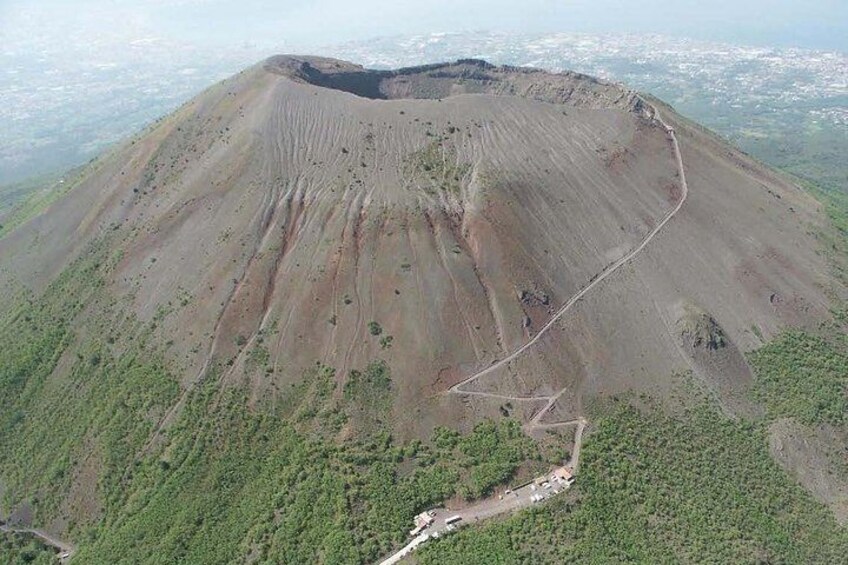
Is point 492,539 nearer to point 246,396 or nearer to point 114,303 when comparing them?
point 246,396

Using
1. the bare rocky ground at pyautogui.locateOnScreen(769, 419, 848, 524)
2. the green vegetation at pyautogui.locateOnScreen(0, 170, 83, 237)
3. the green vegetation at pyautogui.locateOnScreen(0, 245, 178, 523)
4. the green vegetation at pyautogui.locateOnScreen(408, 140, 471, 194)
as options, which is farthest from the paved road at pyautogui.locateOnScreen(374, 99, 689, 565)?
the green vegetation at pyautogui.locateOnScreen(0, 170, 83, 237)

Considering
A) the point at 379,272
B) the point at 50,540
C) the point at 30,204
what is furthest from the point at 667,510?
the point at 30,204

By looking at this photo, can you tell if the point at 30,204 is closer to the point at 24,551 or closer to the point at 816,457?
the point at 24,551

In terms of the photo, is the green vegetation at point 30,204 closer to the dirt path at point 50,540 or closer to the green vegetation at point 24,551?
the dirt path at point 50,540

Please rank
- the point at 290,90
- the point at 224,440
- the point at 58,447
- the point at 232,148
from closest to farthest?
the point at 224,440, the point at 58,447, the point at 232,148, the point at 290,90

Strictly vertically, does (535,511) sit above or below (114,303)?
below

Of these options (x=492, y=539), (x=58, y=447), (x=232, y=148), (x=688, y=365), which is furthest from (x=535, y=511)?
(x=232, y=148)

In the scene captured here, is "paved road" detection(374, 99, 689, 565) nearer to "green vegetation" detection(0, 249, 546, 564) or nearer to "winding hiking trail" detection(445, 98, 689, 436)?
"winding hiking trail" detection(445, 98, 689, 436)
